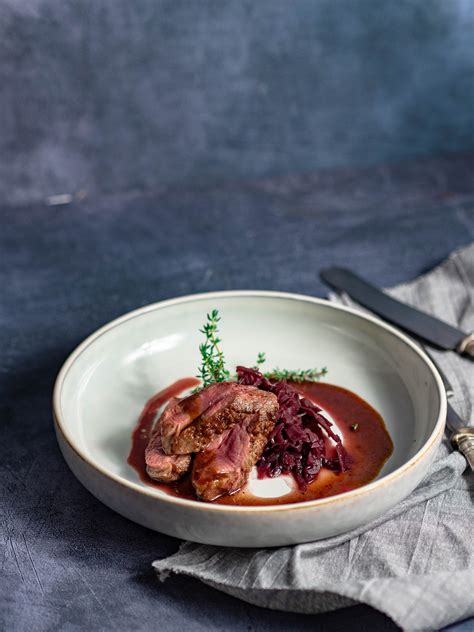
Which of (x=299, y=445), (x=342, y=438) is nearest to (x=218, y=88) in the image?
(x=342, y=438)

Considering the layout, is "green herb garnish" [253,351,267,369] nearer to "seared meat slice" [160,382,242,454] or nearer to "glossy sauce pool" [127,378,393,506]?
"glossy sauce pool" [127,378,393,506]

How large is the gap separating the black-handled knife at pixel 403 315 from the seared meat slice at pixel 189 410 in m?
0.85

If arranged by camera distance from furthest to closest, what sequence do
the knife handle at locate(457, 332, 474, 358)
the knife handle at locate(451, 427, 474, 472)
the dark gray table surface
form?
1. the knife handle at locate(457, 332, 474, 358)
2. the knife handle at locate(451, 427, 474, 472)
3. the dark gray table surface

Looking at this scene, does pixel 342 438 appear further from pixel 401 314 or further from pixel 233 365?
pixel 401 314

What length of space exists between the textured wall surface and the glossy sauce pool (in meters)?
2.32

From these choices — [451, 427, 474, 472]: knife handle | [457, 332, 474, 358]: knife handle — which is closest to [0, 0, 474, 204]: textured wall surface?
[457, 332, 474, 358]: knife handle

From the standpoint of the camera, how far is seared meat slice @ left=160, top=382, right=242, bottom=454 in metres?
2.31

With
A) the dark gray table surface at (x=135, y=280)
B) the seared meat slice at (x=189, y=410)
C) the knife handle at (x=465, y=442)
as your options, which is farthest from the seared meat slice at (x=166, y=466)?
the knife handle at (x=465, y=442)

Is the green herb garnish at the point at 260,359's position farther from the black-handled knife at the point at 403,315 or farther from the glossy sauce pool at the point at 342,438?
the black-handled knife at the point at 403,315

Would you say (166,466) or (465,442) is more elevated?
(166,466)

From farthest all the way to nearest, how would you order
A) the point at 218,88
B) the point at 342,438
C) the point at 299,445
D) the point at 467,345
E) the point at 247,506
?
1. the point at 218,88
2. the point at 467,345
3. the point at 342,438
4. the point at 299,445
5. the point at 247,506

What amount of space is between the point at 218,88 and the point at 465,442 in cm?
302

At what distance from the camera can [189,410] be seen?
7.68 ft

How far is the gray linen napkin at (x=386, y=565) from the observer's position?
6.43ft
